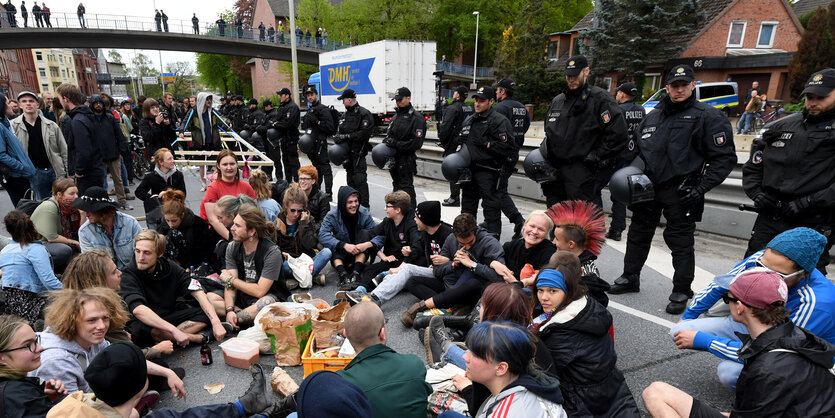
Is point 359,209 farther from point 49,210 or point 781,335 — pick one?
point 781,335

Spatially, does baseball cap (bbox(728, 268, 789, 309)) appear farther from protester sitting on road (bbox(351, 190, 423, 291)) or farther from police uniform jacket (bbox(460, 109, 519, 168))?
police uniform jacket (bbox(460, 109, 519, 168))

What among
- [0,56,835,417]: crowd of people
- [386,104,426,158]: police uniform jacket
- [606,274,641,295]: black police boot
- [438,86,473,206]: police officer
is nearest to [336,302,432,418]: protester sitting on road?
[0,56,835,417]: crowd of people

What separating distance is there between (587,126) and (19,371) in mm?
4853

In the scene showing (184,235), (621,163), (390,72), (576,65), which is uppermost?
(390,72)

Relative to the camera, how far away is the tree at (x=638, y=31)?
23094 mm

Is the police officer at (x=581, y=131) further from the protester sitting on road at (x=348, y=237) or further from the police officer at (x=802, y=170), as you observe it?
the protester sitting on road at (x=348, y=237)

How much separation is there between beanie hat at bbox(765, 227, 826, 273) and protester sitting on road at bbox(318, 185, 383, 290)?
369 cm

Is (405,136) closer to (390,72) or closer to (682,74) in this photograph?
(682,74)

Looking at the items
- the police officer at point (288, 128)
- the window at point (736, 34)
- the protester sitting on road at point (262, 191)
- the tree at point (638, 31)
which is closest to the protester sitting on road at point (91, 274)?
the protester sitting on road at point (262, 191)

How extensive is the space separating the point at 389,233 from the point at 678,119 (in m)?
3.16

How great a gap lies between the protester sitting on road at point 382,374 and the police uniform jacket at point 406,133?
502cm

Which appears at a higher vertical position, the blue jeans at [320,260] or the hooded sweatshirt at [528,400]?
the hooded sweatshirt at [528,400]

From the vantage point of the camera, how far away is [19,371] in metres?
2.27

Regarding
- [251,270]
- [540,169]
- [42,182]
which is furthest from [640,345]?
[42,182]
